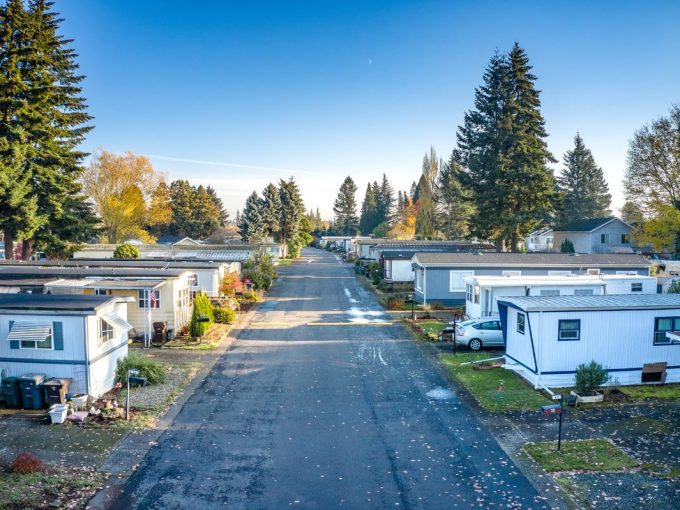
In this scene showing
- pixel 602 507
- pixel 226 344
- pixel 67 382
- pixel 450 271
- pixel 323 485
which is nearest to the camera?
pixel 602 507

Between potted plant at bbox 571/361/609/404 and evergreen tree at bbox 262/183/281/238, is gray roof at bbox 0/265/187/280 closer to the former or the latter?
potted plant at bbox 571/361/609/404

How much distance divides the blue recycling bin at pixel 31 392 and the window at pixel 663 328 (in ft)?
64.7

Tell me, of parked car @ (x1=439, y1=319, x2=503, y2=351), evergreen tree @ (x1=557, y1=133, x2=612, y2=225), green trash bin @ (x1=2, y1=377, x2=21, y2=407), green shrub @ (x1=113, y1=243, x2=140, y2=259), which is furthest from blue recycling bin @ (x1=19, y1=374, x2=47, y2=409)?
evergreen tree @ (x1=557, y1=133, x2=612, y2=225)

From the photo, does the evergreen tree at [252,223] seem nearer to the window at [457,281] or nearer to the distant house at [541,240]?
the distant house at [541,240]

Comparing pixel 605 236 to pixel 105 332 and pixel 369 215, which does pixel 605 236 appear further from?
pixel 369 215

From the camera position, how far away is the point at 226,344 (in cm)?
2442

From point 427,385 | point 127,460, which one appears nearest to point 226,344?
point 427,385

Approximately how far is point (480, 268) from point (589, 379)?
62.1ft

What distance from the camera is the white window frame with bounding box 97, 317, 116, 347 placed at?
16469mm

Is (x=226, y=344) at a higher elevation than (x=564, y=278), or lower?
lower

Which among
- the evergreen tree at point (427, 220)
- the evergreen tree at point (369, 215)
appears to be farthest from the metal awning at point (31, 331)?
the evergreen tree at point (369, 215)

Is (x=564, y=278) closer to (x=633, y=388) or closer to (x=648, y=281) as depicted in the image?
(x=648, y=281)

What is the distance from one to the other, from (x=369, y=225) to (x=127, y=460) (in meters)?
112

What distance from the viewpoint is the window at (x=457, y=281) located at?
35062 millimetres
